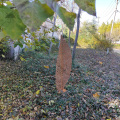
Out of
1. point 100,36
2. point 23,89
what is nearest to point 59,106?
point 23,89

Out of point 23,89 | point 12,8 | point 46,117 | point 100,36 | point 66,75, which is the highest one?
point 100,36

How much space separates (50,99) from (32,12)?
252 cm

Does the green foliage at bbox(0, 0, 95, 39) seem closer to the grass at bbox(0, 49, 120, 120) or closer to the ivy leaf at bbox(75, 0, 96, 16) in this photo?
the ivy leaf at bbox(75, 0, 96, 16)

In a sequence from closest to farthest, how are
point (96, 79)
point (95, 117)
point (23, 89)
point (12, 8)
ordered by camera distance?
point (12, 8) → point (95, 117) → point (23, 89) → point (96, 79)

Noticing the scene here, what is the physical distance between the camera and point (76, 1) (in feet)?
0.69

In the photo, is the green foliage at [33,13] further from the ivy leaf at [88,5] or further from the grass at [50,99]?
the grass at [50,99]

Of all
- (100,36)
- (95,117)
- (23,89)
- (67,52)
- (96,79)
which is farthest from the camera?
(100,36)

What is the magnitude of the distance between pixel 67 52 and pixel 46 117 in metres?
2.25

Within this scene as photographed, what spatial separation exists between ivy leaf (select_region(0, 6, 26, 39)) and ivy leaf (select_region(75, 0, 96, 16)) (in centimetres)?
12

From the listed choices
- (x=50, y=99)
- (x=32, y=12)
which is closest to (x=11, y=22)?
(x=32, y=12)

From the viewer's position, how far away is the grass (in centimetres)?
215

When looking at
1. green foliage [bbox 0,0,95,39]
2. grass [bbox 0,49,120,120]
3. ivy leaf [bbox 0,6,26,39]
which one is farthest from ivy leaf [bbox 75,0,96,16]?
grass [bbox 0,49,120,120]

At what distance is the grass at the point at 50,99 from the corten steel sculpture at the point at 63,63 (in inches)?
85.3

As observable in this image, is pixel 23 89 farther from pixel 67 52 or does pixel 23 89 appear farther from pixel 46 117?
pixel 67 52
